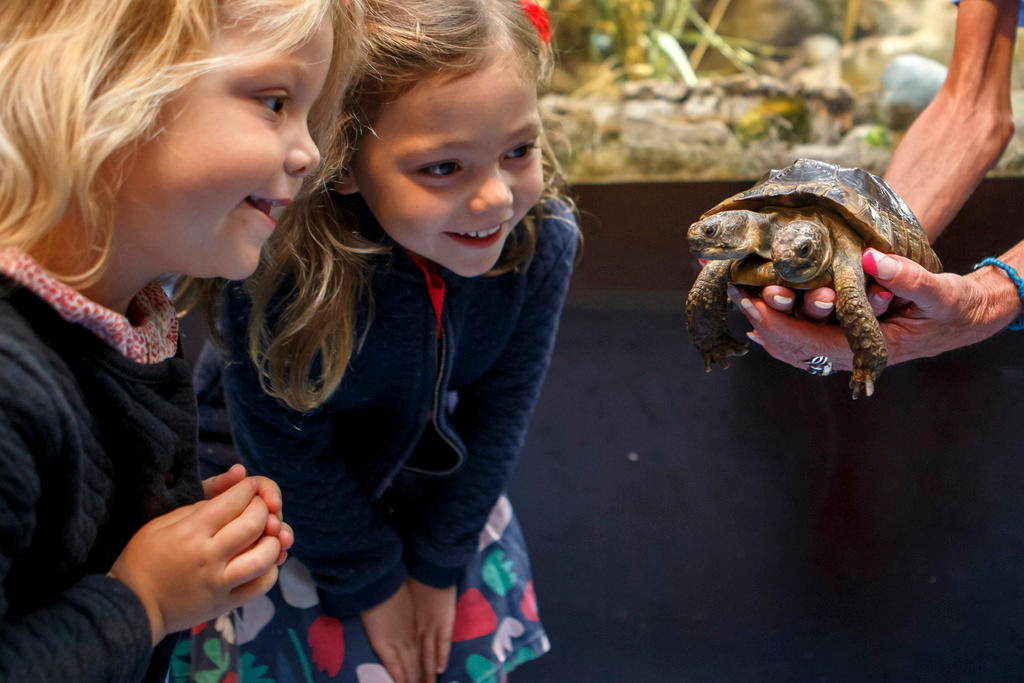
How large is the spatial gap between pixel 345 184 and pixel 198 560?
37 centimetres

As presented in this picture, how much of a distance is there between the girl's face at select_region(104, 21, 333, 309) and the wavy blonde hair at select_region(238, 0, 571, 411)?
0.14 metres

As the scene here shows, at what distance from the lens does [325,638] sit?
936mm

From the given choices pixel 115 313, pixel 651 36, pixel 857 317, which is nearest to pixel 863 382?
pixel 857 317

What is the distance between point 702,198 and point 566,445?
0.56 meters

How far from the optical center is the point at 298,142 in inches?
21.4

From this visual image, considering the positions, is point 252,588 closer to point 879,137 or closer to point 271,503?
point 271,503

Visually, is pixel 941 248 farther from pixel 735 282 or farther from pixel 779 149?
pixel 779 149

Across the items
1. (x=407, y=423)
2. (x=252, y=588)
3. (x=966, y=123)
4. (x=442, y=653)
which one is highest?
(x=966, y=123)

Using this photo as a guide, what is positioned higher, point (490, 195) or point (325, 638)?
point (490, 195)

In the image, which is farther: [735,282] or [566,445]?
[566,445]

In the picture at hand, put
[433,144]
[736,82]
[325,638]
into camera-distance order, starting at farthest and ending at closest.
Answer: [736,82] → [325,638] → [433,144]

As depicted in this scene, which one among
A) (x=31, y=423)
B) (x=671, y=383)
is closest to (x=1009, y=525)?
(x=671, y=383)

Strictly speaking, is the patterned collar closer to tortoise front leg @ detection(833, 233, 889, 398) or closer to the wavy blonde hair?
the wavy blonde hair

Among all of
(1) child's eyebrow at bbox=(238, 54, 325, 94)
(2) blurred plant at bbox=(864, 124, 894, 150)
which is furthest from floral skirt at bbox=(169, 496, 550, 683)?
(2) blurred plant at bbox=(864, 124, 894, 150)
